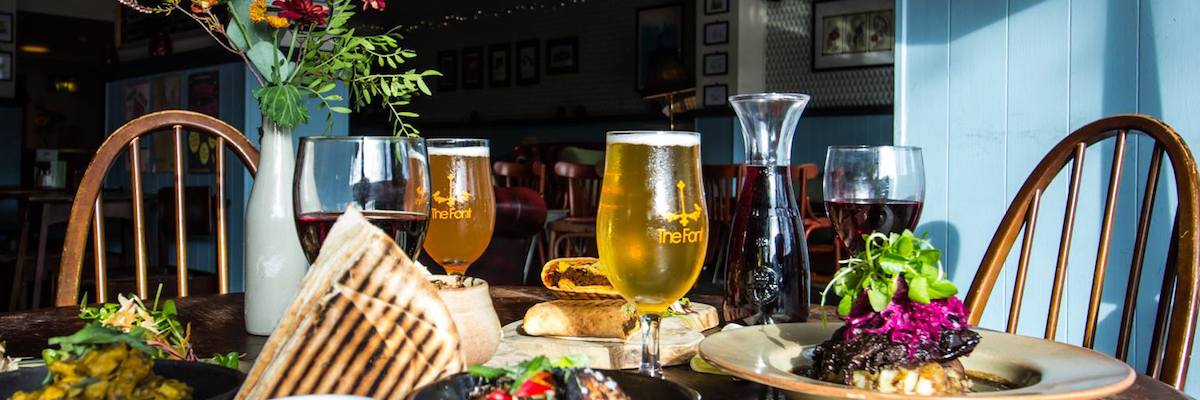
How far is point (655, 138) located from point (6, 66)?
8.33 m

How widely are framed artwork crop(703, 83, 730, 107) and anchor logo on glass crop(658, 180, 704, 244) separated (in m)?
7.66

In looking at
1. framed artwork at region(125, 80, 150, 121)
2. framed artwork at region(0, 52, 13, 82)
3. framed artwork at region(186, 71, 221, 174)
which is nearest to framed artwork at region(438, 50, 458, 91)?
framed artwork at region(0, 52, 13, 82)

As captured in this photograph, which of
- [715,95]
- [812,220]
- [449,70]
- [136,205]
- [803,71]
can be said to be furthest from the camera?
[449,70]

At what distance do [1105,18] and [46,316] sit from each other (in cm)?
220

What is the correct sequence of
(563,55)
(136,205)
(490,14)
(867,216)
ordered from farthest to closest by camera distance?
(490,14) < (563,55) < (136,205) < (867,216)

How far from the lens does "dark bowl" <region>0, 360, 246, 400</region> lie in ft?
1.68

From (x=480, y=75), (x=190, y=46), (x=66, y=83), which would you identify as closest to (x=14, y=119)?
(x=190, y=46)

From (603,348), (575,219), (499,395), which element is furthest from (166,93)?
(499,395)

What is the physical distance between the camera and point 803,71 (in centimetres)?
836

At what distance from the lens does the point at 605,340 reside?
Result: 92cm

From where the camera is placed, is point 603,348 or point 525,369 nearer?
point 525,369

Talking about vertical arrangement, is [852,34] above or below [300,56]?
above

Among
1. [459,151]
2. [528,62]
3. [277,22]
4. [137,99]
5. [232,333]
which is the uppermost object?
[528,62]

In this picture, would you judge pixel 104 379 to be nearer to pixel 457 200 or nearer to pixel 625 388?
pixel 625 388
